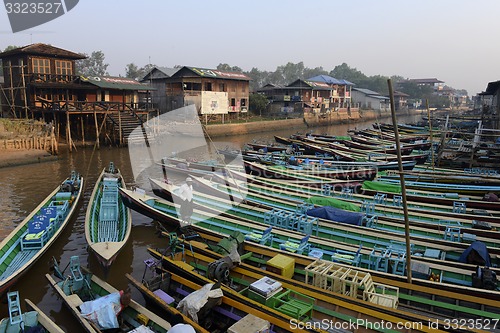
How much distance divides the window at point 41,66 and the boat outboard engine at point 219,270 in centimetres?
2969

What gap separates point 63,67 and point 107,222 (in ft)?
81.5

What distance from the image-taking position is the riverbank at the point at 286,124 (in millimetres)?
41188

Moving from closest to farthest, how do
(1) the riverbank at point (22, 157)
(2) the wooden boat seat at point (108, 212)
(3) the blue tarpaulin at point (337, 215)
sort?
(3) the blue tarpaulin at point (337, 215) → (2) the wooden boat seat at point (108, 212) → (1) the riverbank at point (22, 157)

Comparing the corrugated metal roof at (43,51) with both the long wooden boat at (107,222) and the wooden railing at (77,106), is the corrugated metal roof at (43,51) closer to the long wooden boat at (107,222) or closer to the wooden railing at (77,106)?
the wooden railing at (77,106)

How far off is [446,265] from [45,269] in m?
11.2

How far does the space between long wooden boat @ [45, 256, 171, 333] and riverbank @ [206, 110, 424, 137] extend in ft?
103

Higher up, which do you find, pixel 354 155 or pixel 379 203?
pixel 354 155

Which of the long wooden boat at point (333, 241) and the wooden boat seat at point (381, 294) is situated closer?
the wooden boat seat at point (381, 294)

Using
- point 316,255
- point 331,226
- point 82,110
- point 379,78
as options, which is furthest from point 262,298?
point 379,78

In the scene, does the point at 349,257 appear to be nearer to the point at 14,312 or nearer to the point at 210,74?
the point at 14,312

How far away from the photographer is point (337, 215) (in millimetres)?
11227

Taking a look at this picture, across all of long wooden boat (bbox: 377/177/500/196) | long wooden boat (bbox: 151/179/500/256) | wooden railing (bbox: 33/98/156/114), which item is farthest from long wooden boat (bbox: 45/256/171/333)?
wooden railing (bbox: 33/98/156/114)

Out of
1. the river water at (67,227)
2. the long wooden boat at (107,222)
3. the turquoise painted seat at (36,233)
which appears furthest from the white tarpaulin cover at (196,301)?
the turquoise painted seat at (36,233)

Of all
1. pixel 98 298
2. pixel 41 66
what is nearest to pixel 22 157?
pixel 41 66
